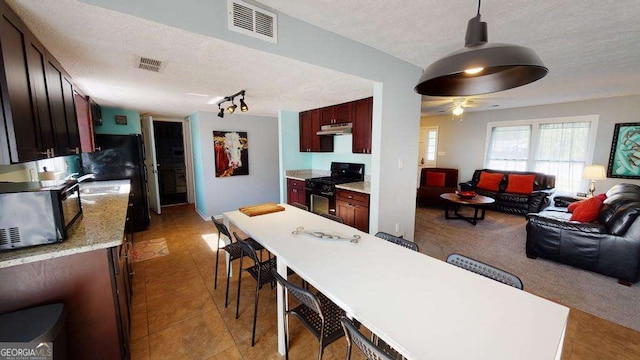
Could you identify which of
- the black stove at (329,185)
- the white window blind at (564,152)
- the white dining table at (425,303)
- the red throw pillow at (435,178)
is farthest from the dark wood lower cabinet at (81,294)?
the white window blind at (564,152)

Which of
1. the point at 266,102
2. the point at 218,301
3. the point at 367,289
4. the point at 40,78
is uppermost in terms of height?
the point at 266,102

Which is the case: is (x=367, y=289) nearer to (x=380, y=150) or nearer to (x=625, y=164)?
(x=380, y=150)

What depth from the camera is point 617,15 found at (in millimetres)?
1812

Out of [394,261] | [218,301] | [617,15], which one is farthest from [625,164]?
[218,301]

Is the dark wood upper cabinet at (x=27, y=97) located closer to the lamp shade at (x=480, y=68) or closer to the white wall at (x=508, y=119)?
the lamp shade at (x=480, y=68)

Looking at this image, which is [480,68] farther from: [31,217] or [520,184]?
[520,184]

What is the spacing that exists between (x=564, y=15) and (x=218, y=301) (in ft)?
12.4

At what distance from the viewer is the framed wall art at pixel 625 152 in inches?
168

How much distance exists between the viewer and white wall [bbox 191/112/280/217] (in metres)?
4.82

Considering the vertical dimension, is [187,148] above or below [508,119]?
below

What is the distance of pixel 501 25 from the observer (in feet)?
6.46

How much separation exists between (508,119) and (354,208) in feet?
16.3

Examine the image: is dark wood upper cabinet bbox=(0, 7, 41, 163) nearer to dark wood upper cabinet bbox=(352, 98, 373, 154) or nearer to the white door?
dark wood upper cabinet bbox=(352, 98, 373, 154)

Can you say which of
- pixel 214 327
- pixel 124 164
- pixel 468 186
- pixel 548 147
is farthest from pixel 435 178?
pixel 124 164
